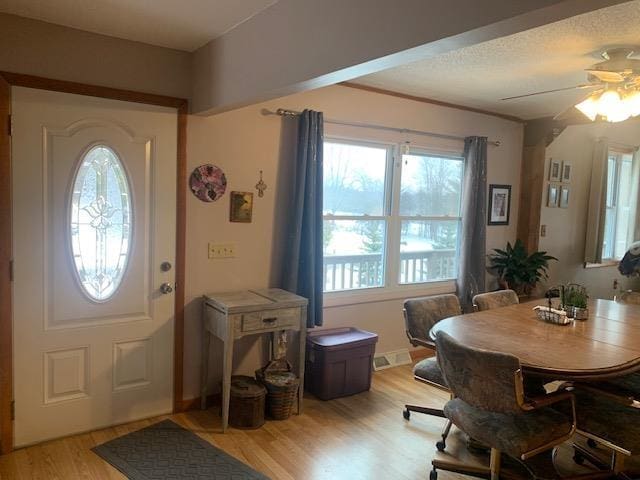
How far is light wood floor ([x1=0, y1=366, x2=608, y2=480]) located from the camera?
2547 millimetres

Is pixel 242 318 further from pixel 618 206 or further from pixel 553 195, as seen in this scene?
pixel 618 206

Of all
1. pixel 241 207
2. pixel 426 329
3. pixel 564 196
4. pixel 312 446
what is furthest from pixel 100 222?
pixel 564 196

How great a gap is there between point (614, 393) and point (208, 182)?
2581 millimetres

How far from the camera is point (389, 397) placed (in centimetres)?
361

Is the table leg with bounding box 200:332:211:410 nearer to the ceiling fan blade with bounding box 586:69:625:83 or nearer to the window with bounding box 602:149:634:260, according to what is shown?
the ceiling fan blade with bounding box 586:69:625:83

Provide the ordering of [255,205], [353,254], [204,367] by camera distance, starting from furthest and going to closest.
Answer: [353,254]
[255,205]
[204,367]

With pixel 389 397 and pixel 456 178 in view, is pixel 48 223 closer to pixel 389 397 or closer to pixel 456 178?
pixel 389 397

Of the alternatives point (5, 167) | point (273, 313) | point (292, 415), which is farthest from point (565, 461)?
point (5, 167)

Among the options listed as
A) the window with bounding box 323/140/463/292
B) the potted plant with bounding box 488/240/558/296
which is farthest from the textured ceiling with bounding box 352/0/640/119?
the potted plant with bounding box 488/240/558/296

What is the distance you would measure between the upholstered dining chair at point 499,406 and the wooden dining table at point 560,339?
15 centimetres

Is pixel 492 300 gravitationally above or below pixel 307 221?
below

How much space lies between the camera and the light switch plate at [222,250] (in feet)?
10.8

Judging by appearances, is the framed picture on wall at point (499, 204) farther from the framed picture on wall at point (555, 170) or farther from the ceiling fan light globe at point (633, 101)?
the ceiling fan light globe at point (633, 101)

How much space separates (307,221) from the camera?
138 inches
